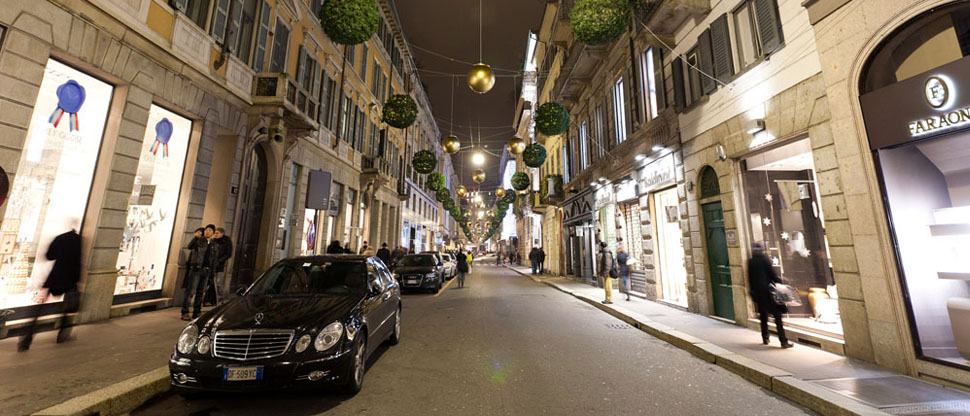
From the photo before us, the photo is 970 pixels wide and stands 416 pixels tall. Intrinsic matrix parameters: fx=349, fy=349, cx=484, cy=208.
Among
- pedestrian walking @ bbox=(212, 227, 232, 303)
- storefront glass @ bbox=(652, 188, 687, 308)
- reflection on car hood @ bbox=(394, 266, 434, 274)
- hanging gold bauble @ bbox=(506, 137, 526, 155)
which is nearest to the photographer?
pedestrian walking @ bbox=(212, 227, 232, 303)

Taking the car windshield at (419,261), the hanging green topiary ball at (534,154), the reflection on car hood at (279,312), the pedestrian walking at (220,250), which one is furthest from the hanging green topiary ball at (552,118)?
the pedestrian walking at (220,250)

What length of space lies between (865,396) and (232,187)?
13561mm

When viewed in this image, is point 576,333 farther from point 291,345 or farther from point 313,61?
point 313,61

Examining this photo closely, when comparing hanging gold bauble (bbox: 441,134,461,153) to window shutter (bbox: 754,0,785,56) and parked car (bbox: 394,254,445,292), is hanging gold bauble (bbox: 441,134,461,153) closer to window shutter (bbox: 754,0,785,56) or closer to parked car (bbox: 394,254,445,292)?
parked car (bbox: 394,254,445,292)

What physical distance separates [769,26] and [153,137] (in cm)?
1365

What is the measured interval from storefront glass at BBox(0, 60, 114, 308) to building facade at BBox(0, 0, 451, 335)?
2 cm

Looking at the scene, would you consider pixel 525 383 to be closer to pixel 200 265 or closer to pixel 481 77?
pixel 481 77

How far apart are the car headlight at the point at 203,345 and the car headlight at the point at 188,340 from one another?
2.5 inches

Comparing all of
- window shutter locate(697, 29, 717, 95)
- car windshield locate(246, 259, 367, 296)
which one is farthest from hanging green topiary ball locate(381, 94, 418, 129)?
window shutter locate(697, 29, 717, 95)

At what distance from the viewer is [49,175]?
20.9 ft

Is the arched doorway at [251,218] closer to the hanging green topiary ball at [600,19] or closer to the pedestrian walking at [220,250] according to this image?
the pedestrian walking at [220,250]

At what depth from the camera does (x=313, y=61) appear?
1499 cm

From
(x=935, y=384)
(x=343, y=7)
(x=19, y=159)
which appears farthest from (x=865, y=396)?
(x=19, y=159)

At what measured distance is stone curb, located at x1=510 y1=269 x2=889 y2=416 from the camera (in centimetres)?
354
